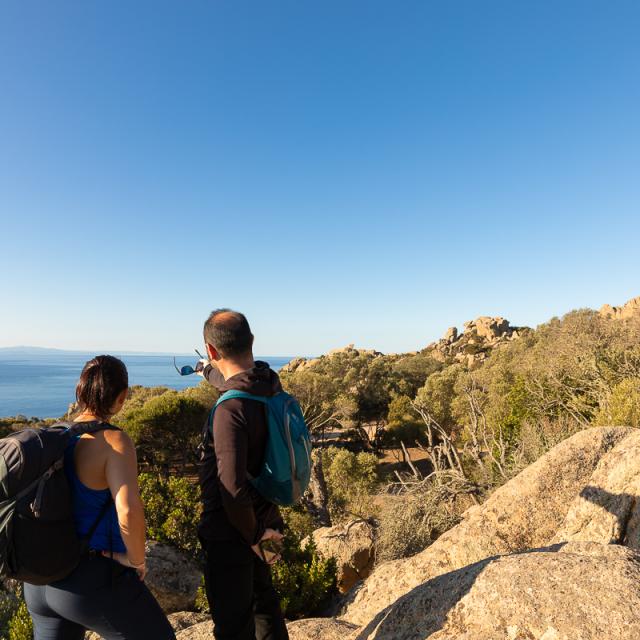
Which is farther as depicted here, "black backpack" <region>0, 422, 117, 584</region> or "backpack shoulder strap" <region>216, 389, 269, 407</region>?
"backpack shoulder strap" <region>216, 389, 269, 407</region>

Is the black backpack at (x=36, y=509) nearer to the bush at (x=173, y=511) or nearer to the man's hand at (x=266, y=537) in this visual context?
the man's hand at (x=266, y=537)

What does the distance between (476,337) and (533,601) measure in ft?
272

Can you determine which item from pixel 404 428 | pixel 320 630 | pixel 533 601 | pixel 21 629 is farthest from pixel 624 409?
pixel 404 428

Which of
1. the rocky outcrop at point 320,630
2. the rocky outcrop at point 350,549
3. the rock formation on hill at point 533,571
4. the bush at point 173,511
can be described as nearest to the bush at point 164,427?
the bush at point 173,511

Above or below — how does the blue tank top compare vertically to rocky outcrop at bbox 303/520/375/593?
above

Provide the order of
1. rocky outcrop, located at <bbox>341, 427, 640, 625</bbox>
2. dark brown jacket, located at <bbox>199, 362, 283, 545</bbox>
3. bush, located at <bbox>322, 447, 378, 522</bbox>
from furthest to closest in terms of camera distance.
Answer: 1. bush, located at <bbox>322, 447, 378, 522</bbox>
2. rocky outcrop, located at <bbox>341, 427, 640, 625</bbox>
3. dark brown jacket, located at <bbox>199, 362, 283, 545</bbox>

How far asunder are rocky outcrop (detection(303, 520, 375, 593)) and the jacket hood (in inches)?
265

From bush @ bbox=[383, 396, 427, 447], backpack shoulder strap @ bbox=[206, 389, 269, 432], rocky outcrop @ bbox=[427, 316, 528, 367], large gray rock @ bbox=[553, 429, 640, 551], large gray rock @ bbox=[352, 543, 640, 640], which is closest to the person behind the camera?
large gray rock @ bbox=[352, 543, 640, 640]

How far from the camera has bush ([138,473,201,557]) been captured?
750 centimetres

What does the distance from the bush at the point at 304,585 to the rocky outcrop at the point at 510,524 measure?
40.4 inches

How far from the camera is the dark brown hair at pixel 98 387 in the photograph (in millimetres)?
2117

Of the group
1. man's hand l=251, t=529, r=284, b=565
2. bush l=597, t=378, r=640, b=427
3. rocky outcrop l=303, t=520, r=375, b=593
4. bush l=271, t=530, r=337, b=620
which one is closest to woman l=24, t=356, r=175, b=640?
man's hand l=251, t=529, r=284, b=565

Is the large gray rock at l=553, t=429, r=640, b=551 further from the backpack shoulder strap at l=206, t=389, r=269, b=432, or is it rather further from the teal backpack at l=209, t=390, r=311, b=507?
the backpack shoulder strap at l=206, t=389, r=269, b=432

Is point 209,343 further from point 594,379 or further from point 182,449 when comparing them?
point 182,449
